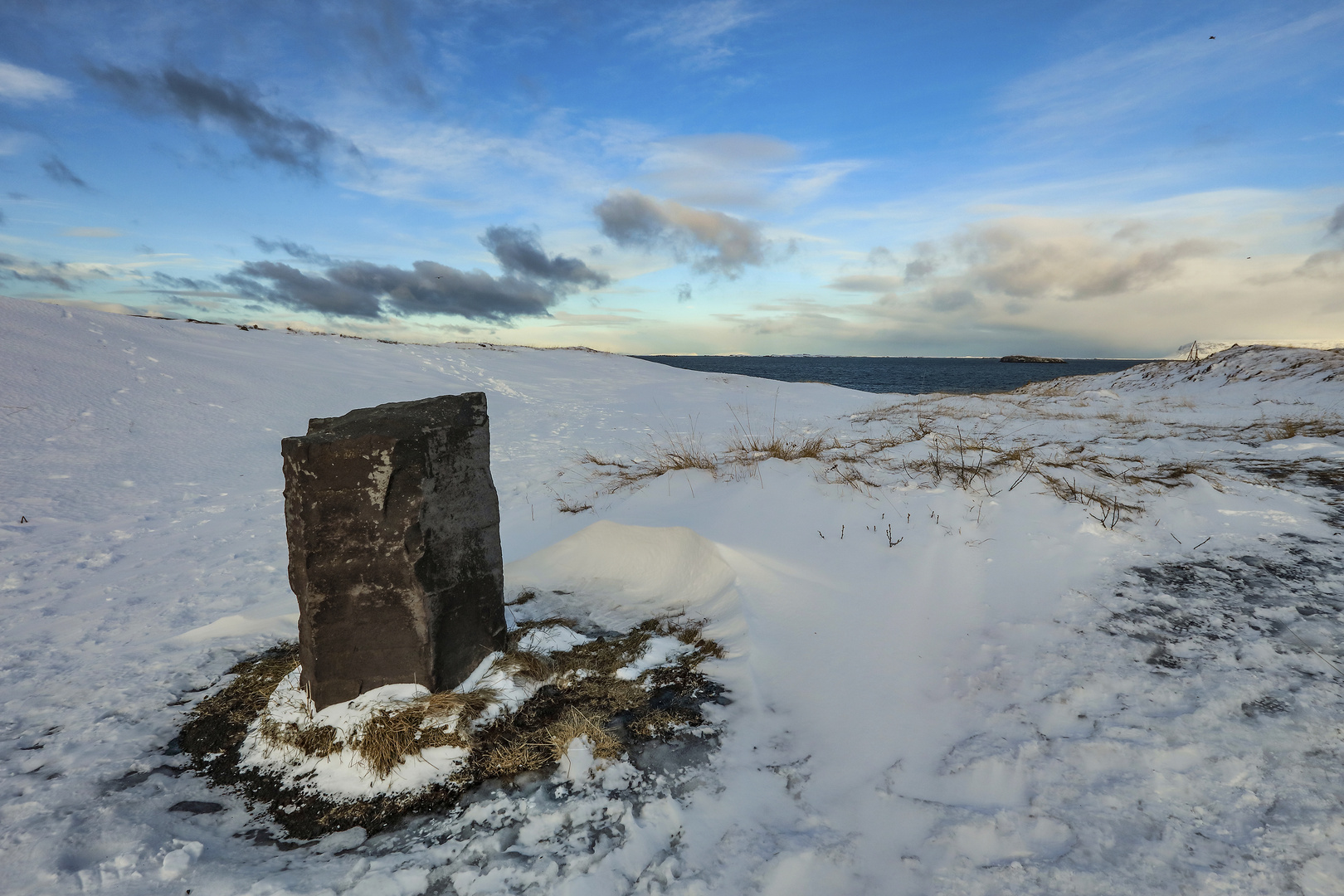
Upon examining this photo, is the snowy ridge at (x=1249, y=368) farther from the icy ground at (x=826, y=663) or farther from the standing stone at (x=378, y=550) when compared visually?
the standing stone at (x=378, y=550)

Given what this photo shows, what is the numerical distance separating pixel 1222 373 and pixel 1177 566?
44.2 feet

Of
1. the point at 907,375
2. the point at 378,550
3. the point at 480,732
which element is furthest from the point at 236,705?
the point at 907,375

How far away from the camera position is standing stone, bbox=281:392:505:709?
230cm

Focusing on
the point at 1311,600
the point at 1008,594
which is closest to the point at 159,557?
the point at 1008,594

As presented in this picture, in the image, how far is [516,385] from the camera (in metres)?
12.4

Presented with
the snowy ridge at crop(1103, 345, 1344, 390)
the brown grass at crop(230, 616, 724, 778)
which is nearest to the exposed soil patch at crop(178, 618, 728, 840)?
the brown grass at crop(230, 616, 724, 778)

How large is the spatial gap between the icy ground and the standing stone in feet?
1.97

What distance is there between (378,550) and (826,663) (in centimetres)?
196

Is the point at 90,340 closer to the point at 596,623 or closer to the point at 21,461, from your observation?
the point at 21,461

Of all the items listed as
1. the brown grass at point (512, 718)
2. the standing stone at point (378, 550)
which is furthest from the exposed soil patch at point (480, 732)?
the standing stone at point (378, 550)

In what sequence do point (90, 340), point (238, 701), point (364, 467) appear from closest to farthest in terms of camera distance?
1. point (364, 467)
2. point (238, 701)
3. point (90, 340)

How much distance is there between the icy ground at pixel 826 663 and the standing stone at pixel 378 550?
60 cm

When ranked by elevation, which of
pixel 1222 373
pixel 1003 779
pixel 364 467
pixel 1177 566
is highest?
pixel 1222 373

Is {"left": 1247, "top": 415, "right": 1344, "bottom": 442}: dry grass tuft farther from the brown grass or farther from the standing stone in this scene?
the standing stone
